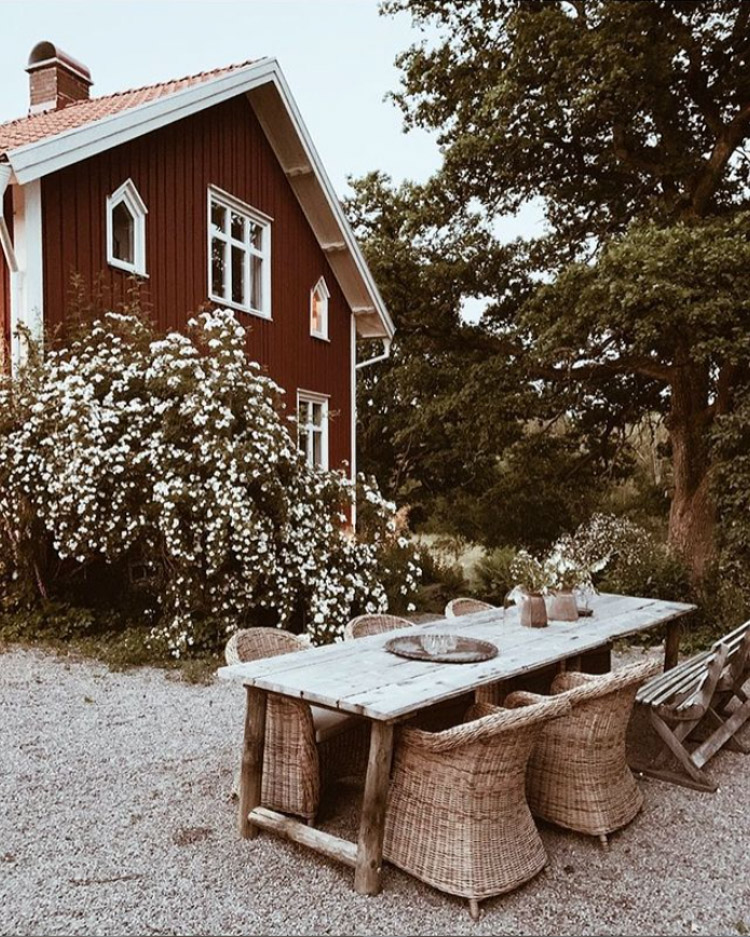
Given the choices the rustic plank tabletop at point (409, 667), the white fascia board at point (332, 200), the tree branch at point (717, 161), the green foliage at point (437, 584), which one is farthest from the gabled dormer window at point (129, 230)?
the tree branch at point (717, 161)

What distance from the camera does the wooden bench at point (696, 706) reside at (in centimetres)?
426

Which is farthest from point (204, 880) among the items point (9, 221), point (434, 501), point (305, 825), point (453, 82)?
point (434, 501)

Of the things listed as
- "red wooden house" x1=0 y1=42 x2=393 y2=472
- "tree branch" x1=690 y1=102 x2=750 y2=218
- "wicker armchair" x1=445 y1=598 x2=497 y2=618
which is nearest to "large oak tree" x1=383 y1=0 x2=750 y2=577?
"tree branch" x1=690 y1=102 x2=750 y2=218

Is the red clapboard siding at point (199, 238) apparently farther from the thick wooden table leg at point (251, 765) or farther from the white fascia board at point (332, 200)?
the thick wooden table leg at point (251, 765)

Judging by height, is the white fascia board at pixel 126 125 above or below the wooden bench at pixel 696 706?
above

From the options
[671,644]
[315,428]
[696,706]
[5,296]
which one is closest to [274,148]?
[315,428]

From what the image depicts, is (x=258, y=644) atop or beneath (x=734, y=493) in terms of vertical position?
beneath

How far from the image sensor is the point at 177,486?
6645 mm

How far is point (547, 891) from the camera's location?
10.4ft

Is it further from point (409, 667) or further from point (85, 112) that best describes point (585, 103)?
point (409, 667)

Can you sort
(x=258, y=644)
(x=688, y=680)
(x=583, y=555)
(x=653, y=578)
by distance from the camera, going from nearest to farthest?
1. (x=258, y=644)
2. (x=688, y=680)
3. (x=653, y=578)
4. (x=583, y=555)

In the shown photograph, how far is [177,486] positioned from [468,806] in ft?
14.1

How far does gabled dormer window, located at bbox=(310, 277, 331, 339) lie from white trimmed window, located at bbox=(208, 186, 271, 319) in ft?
4.56

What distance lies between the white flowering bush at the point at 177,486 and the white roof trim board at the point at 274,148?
182 cm
